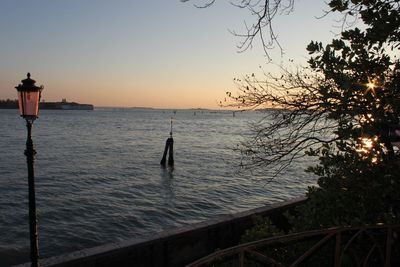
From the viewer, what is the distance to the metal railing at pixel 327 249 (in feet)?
11.3

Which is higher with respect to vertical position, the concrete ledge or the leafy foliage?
the leafy foliage

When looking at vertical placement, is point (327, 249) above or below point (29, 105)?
below

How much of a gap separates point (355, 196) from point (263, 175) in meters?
24.9

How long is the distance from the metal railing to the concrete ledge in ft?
9.65

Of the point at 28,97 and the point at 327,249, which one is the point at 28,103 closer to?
the point at 28,97

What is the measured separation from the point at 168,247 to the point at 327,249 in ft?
14.5

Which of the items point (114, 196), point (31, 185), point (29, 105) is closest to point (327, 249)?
point (31, 185)

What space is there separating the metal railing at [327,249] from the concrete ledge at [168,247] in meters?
2.94

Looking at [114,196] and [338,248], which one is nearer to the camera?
[338,248]

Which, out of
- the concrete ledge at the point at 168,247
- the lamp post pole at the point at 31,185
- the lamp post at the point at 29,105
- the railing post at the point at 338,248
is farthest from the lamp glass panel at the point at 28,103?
the railing post at the point at 338,248

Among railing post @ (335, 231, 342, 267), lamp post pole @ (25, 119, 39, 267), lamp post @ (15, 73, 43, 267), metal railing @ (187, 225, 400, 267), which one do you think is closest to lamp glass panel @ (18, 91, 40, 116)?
lamp post @ (15, 73, 43, 267)

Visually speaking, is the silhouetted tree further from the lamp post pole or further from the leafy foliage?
the lamp post pole

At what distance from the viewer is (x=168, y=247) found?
991 cm

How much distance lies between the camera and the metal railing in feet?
11.3
